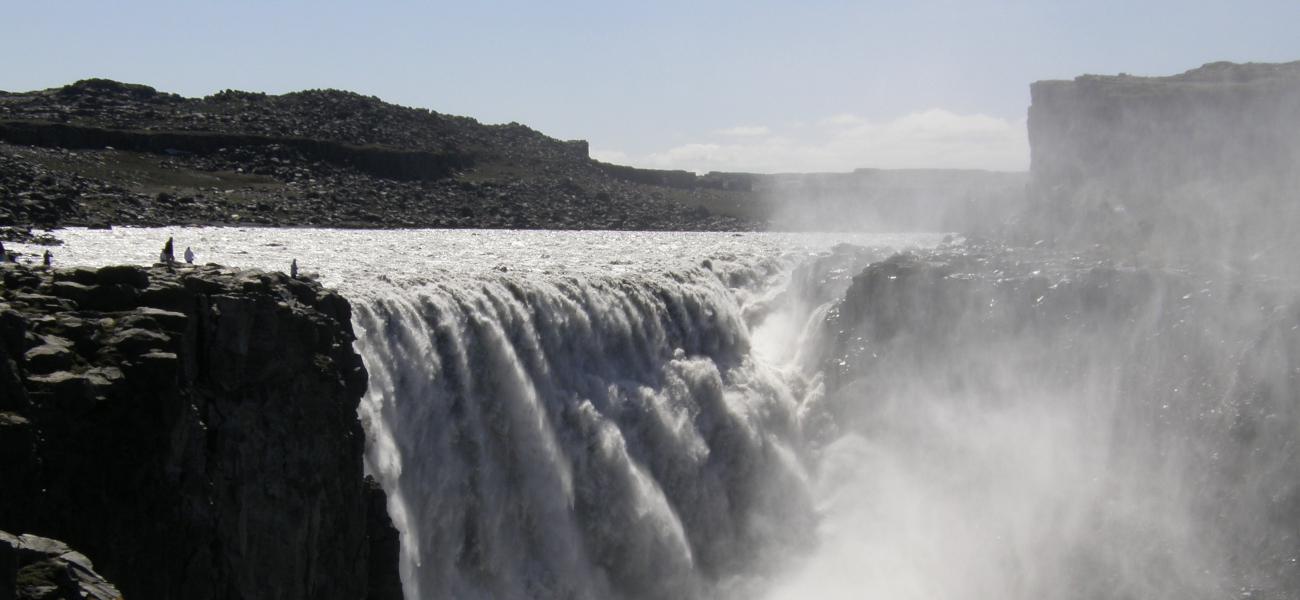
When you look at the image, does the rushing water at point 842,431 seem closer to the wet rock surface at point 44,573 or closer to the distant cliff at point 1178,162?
the distant cliff at point 1178,162

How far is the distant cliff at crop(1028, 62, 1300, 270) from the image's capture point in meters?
41.1

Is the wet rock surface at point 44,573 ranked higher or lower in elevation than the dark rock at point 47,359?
lower

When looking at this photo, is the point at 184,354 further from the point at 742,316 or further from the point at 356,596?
the point at 742,316

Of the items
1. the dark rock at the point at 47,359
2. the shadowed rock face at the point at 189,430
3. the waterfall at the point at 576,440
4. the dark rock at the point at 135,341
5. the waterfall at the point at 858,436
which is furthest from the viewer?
the waterfall at the point at 858,436

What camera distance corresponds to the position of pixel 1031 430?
3397 centimetres

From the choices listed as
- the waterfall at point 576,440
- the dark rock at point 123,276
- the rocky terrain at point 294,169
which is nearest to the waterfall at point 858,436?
the waterfall at point 576,440

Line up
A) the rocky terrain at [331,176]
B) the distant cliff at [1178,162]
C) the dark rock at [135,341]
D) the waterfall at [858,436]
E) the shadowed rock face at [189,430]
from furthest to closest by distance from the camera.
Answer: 1. the rocky terrain at [331,176]
2. the distant cliff at [1178,162]
3. the waterfall at [858,436]
4. the dark rock at [135,341]
5. the shadowed rock face at [189,430]

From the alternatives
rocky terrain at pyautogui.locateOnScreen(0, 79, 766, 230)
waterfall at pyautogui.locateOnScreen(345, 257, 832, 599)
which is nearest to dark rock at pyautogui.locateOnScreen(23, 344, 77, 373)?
waterfall at pyautogui.locateOnScreen(345, 257, 832, 599)

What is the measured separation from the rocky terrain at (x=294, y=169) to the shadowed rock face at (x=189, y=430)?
82.8 feet

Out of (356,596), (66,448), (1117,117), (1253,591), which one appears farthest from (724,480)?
(1117,117)

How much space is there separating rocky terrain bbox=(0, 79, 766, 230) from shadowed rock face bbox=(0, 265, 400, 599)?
25225mm

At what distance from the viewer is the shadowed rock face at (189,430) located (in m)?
14.6

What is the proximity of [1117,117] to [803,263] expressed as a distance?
1635cm

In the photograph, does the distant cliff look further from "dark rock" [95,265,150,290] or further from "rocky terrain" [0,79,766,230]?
"rocky terrain" [0,79,766,230]
